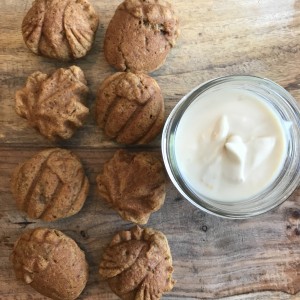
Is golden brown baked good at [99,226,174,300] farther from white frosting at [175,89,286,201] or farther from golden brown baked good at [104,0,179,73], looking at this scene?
golden brown baked good at [104,0,179,73]

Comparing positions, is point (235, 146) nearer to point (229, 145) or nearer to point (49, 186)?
point (229, 145)

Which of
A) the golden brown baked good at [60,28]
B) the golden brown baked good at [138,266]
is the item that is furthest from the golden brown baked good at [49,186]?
the golden brown baked good at [60,28]

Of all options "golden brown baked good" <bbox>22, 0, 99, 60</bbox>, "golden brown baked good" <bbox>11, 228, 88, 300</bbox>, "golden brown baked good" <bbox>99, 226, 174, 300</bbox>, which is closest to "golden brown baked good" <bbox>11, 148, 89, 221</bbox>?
"golden brown baked good" <bbox>11, 228, 88, 300</bbox>

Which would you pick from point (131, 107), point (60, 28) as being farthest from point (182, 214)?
point (60, 28)

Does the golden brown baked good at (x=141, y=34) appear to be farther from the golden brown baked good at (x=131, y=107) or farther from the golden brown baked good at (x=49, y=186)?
the golden brown baked good at (x=49, y=186)

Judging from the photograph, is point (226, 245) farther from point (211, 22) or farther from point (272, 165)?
point (211, 22)

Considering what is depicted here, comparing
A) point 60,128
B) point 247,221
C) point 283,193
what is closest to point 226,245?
point 247,221

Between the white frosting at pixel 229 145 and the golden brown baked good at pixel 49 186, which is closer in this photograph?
the white frosting at pixel 229 145
